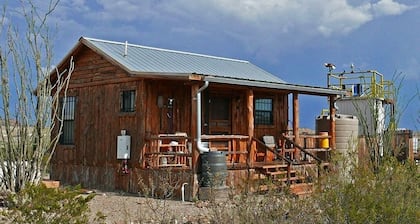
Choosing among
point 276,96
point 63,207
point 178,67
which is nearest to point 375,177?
point 63,207

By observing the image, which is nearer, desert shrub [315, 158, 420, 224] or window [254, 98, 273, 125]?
desert shrub [315, 158, 420, 224]

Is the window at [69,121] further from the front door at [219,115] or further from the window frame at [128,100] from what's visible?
the front door at [219,115]

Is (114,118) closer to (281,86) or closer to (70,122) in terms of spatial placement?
(70,122)

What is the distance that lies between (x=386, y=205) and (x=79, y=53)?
11792 mm

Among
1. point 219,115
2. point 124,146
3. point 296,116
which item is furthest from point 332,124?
point 124,146

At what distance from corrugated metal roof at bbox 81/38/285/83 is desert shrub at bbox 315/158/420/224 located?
22.2 feet

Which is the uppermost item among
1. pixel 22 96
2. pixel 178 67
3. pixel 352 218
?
pixel 178 67

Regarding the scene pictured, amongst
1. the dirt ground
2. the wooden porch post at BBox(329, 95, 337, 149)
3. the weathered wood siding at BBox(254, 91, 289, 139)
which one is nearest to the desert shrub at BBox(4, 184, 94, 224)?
the dirt ground

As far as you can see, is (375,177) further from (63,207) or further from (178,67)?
(178,67)

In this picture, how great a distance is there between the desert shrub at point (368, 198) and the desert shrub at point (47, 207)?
265 cm

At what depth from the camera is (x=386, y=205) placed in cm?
563

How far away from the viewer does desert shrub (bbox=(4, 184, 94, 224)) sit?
4.96m

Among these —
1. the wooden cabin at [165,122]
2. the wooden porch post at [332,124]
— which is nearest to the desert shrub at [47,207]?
the wooden cabin at [165,122]

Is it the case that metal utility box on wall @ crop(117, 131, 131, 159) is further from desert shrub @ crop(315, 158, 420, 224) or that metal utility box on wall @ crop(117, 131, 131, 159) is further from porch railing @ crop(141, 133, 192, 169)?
desert shrub @ crop(315, 158, 420, 224)
